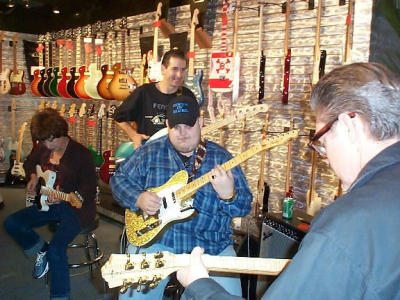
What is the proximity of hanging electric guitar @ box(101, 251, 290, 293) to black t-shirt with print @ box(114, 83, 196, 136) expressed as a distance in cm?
233

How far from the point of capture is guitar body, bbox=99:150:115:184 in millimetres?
5359

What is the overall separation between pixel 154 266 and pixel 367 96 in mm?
925

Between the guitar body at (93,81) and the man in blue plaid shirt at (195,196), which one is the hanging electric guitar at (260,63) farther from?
the guitar body at (93,81)

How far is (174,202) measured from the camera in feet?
7.37

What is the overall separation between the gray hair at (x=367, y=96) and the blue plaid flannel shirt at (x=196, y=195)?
4.17ft

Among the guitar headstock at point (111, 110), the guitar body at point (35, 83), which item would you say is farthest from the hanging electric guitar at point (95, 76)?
the guitar body at point (35, 83)

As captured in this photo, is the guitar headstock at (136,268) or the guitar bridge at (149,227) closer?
the guitar headstock at (136,268)

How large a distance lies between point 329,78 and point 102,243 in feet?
13.3

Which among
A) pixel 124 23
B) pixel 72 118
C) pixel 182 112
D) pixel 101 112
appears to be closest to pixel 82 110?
pixel 72 118

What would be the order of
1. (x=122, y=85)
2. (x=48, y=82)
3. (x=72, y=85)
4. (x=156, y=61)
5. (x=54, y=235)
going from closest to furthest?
(x=54, y=235) < (x=156, y=61) < (x=122, y=85) < (x=72, y=85) < (x=48, y=82)

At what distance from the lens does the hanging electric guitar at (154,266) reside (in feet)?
4.62

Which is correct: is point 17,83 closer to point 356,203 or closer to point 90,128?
point 90,128

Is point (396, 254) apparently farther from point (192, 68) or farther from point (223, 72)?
point (192, 68)

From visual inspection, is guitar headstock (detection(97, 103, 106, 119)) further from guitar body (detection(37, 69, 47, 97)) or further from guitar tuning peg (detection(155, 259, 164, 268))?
guitar tuning peg (detection(155, 259, 164, 268))
